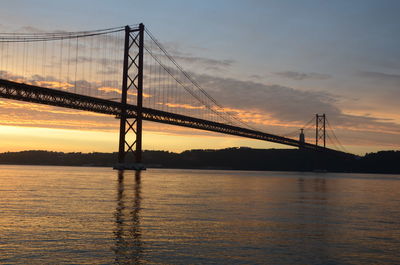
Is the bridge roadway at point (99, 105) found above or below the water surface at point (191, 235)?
above

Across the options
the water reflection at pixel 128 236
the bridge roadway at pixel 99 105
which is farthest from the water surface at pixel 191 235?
the bridge roadway at pixel 99 105

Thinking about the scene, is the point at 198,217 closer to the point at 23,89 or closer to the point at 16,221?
the point at 16,221

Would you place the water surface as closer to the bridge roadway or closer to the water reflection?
the water reflection

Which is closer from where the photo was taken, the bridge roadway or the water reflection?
the water reflection

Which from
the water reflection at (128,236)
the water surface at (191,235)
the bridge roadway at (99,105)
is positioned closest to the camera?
the water reflection at (128,236)

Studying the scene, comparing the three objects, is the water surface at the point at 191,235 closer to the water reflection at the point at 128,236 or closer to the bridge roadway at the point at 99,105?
the water reflection at the point at 128,236

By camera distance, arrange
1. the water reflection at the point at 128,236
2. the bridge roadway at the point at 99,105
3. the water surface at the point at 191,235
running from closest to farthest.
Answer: the water reflection at the point at 128,236
the water surface at the point at 191,235
the bridge roadway at the point at 99,105

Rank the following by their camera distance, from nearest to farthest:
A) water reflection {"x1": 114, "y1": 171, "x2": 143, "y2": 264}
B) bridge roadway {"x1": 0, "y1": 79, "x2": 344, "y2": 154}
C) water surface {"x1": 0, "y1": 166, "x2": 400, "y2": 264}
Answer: water reflection {"x1": 114, "y1": 171, "x2": 143, "y2": 264}, water surface {"x1": 0, "y1": 166, "x2": 400, "y2": 264}, bridge roadway {"x1": 0, "y1": 79, "x2": 344, "y2": 154}

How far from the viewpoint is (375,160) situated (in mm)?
167125

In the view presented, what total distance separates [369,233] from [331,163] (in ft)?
505

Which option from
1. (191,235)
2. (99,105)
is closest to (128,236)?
(191,235)

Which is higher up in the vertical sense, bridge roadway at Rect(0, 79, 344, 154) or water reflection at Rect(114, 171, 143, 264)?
bridge roadway at Rect(0, 79, 344, 154)

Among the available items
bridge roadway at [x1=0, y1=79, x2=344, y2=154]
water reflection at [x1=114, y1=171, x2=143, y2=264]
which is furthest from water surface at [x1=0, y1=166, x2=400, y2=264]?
bridge roadway at [x1=0, y1=79, x2=344, y2=154]

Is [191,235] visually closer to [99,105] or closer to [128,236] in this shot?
[128,236]
